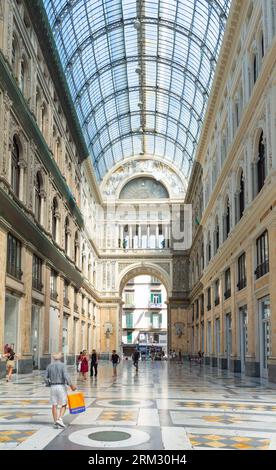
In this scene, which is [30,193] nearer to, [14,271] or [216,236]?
[14,271]

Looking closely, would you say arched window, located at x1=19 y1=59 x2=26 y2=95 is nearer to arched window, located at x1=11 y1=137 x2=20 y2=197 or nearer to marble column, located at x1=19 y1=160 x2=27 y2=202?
arched window, located at x1=11 y1=137 x2=20 y2=197

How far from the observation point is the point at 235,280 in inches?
1398

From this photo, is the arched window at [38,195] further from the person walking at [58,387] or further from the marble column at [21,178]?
the person walking at [58,387]

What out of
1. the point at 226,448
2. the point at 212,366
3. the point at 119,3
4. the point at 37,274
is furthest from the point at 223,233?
the point at 226,448

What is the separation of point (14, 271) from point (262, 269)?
1264cm

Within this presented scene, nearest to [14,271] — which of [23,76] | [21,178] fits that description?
[21,178]

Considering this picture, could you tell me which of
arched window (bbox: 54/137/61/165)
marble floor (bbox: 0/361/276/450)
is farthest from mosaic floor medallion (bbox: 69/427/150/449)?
arched window (bbox: 54/137/61/165)

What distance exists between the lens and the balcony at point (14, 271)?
91.5 ft

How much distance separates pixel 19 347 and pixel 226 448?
22429 mm

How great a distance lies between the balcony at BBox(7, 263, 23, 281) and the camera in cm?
2790

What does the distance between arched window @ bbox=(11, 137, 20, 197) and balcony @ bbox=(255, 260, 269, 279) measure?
43.8ft

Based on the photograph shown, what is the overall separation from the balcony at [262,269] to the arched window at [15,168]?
43.8 feet

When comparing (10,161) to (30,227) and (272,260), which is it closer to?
(30,227)

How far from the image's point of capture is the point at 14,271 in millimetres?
28891
